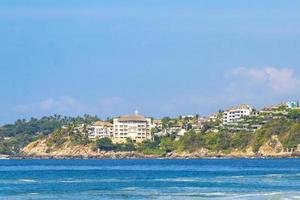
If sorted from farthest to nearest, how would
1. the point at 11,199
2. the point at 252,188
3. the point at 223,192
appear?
the point at 252,188 < the point at 223,192 < the point at 11,199

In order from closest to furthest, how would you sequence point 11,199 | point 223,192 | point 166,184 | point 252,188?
point 11,199 → point 223,192 → point 252,188 → point 166,184

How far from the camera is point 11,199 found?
64.3 metres

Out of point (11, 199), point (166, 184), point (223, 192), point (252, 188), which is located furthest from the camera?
point (166, 184)

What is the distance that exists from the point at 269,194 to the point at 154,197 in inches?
295

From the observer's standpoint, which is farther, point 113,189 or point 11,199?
point 113,189

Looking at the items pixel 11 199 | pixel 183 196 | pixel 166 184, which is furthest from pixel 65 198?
pixel 166 184

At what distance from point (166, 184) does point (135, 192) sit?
11.9 meters

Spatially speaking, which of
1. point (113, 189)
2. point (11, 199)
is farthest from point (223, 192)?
point (11, 199)

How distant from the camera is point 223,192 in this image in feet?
229

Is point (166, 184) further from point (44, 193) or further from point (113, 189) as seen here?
point (44, 193)

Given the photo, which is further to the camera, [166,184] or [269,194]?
[166,184]

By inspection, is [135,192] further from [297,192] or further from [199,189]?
[297,192]

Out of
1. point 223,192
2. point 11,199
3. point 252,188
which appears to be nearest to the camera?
point 11,199

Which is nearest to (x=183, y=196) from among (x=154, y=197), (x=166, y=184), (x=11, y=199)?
(x=154, y=197)
